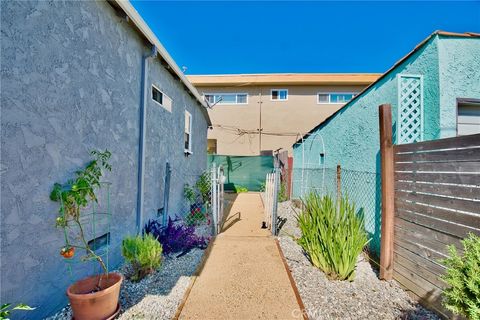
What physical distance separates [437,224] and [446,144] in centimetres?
95

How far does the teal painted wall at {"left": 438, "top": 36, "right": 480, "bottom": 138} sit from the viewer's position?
3.33 metres

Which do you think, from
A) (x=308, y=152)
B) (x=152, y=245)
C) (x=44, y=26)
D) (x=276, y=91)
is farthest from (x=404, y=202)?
(x=276, y=91)

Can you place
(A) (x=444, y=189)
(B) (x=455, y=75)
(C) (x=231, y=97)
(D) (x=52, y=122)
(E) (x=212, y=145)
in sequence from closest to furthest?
1. (D) (x=52, y=122)
2. (A) (x=444, y=189)
3. (B) (x=455, y=75)
4. (C) (x=231, y=97)
5. (E) (x=212, y=145)

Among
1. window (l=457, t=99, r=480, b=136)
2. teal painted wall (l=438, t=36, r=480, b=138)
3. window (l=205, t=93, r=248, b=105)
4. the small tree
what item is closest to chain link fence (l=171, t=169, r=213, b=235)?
the small tree

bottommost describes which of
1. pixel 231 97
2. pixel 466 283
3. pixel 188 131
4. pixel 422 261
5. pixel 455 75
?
pixel 422 261

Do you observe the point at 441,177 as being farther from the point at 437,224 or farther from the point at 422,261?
the point at 422,261

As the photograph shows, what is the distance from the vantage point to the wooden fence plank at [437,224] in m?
2.41

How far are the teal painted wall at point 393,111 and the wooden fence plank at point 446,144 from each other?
22.5 inches

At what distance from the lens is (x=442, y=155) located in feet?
8.91

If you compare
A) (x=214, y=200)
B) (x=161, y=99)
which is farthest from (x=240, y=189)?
(x=161, y=99)

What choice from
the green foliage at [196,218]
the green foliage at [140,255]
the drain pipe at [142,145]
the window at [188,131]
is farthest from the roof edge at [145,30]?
the green foliage at [196,218]

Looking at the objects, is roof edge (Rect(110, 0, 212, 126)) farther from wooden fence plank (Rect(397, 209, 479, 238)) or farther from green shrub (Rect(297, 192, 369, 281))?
wooden fence plank (Rect(397, 209, 479, 238))

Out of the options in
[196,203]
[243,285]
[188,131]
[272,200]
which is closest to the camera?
[243,285]

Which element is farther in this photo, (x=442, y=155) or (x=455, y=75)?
(x=455, y=75)
